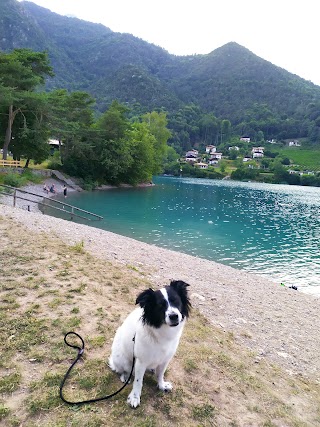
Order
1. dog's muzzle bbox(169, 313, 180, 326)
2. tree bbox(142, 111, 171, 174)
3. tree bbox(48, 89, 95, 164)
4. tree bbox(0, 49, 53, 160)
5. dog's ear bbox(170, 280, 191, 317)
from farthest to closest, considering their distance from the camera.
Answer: tree bbox(142, 111, 171, 174) → tree bbox(48, 89, 95, 164) → tree bbox(0, 49, 53, 160) → dog's ear bbox(170, 280, 191, 317) → dog's muzzle bbox(169, 313, 180, 326)

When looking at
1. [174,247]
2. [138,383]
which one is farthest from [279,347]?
[174,247]

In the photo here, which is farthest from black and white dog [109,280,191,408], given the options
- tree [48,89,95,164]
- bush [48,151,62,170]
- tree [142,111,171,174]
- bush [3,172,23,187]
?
tree [142,111,171,174]

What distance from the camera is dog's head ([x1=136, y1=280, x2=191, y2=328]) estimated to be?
3088 mm

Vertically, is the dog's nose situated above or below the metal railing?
above

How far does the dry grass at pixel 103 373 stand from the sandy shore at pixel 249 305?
0.69 metres

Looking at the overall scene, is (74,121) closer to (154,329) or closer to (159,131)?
(159,131)

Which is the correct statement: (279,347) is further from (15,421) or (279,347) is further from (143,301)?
(15,421)

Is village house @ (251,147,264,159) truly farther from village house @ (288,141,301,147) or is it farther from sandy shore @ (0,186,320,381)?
sandy shore @ (0,186,320,381)

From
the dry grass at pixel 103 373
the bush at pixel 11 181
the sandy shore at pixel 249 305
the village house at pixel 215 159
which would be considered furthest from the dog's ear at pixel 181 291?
the village house at pixel 215 159

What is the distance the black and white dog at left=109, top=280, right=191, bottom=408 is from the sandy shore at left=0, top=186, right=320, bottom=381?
120 inches

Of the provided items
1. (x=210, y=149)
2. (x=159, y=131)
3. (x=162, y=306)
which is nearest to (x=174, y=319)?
(x=162, y=306)

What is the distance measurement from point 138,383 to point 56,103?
43.3 meters

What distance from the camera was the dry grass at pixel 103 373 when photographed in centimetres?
328

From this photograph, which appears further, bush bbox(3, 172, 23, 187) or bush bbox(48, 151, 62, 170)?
bush bbox(48, 151, 62, 170)
